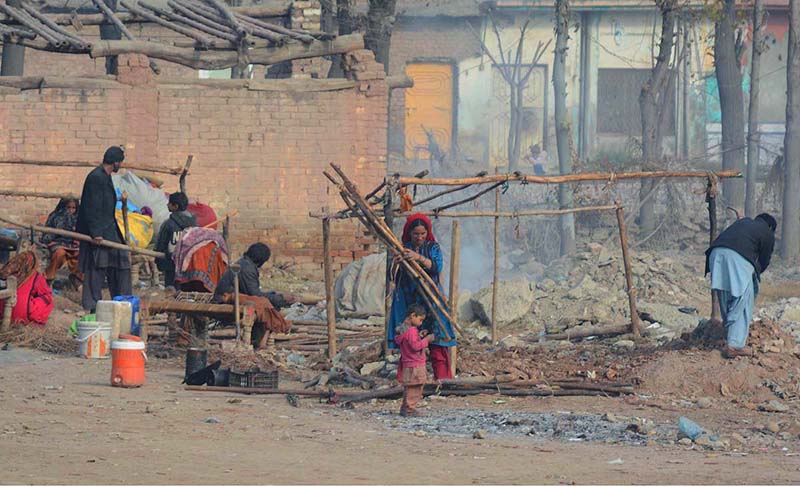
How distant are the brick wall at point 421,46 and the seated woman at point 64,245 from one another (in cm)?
1798

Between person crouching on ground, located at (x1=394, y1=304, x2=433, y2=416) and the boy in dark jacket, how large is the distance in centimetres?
461

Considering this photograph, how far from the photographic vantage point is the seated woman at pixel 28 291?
12539 millimetres

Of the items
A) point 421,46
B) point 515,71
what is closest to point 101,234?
point 421,46

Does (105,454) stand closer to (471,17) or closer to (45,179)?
(45,179)

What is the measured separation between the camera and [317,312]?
15359 mm

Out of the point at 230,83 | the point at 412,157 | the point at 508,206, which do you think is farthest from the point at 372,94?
the point at 412,157

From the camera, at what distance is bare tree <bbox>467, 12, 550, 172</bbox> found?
108ft

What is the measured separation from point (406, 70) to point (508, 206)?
10.9m

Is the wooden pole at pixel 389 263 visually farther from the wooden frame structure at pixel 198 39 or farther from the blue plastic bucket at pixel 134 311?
the wooden frame structure at pixel 198 39

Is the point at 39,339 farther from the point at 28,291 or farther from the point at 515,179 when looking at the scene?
the point at 515,179

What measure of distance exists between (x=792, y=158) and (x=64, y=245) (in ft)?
Result: 39.4

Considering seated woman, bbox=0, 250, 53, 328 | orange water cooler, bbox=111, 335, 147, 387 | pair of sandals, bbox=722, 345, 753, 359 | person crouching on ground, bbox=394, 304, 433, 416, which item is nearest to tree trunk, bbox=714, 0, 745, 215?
pair of sandals, bbox=722, 345, 753, 359

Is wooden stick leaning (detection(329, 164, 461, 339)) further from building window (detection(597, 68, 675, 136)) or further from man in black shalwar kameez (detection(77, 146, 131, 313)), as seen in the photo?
building window (detection(597, 68, 675, 136))

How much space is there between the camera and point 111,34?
22.8m
